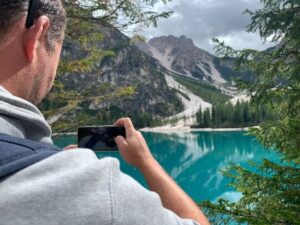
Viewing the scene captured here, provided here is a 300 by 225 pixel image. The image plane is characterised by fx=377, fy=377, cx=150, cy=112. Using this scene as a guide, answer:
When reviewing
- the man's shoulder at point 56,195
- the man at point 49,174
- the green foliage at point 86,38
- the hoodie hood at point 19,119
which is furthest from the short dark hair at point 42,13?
the green foliage at point 86,38

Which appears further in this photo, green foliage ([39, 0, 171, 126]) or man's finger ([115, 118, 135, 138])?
green foliage ([39, 0, 171, 126])

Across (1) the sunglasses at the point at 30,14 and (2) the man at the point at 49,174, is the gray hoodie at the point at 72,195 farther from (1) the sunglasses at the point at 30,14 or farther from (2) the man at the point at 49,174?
(1) the sunglasses at the point at 30,14

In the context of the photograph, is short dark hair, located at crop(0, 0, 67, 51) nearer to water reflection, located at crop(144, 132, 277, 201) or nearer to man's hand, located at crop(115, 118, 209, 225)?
man's hand, located at crop(115, 118, 209, 225)

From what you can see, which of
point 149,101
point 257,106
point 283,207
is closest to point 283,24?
point 257,106

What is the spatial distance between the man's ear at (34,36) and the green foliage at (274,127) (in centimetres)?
475

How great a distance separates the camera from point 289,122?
6.21 m

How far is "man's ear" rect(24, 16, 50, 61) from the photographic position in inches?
37.3

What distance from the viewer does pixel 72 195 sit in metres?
0.69

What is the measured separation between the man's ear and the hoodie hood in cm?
16

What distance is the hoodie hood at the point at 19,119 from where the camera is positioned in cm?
79

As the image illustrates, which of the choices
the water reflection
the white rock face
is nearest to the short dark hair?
the water reflection

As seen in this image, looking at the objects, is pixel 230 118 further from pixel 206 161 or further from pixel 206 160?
pixel 206 161

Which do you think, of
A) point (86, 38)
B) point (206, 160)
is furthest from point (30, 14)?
point (206, 160)

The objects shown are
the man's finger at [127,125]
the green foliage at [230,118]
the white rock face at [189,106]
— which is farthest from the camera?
the white rock face at [189,106]
